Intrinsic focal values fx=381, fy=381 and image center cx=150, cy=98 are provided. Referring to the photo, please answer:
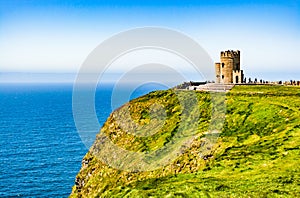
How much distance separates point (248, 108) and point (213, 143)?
9973 mm

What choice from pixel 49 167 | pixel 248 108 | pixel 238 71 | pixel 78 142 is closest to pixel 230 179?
pixel 248 108

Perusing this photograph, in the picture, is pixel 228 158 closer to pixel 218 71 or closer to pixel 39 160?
pixel 218 71

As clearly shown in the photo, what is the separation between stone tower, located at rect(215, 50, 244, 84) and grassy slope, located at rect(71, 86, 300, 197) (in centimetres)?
2585

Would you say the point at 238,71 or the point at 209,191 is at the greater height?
the point at 238,71

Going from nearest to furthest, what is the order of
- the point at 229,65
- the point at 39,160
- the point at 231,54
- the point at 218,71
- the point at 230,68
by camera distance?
the point at 231,54
the point at 229,65
the point at 230,68
the point at 218,71
the point at 39,160

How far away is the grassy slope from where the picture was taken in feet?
95.2

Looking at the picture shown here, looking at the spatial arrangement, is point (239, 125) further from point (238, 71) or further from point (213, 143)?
point (238, 71)

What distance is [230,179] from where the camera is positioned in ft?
102

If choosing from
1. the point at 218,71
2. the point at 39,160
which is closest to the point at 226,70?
the point at 218,71

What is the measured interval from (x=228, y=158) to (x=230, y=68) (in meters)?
56.0

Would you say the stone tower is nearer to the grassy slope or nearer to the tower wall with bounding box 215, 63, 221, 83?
the tower wall with bounding box 215, 63, 221, 83

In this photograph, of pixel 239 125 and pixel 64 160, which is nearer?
pixel 239 125

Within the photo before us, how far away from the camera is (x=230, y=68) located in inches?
3536

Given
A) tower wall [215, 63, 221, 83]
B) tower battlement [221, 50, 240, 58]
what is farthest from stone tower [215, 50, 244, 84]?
tower wall [215, 63, 221, 83]
